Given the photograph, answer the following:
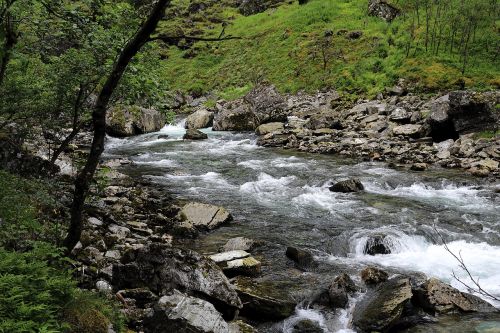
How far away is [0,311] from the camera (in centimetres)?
434

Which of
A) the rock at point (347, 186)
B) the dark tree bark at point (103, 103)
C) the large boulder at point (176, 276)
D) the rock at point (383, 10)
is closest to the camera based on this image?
the dark tree bark at point (103, 103)

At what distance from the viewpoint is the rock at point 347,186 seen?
17.8 metres

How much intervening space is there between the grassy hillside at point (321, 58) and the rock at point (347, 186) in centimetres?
1657

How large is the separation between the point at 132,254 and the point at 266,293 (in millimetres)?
2975

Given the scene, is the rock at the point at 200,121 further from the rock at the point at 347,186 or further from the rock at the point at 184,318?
the rock at the point at 184,318

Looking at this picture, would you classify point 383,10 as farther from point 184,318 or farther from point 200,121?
point 184,318

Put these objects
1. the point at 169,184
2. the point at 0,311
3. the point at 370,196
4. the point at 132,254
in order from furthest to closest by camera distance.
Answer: the point at 169,184 < the point at 370,196 < the point at 132,254 < the point at 0,311

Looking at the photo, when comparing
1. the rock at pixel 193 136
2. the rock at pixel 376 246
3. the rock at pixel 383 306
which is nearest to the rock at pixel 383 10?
the rock at pixel 193 136

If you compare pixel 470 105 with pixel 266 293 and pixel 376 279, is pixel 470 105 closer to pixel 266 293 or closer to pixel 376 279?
pixel 376 279

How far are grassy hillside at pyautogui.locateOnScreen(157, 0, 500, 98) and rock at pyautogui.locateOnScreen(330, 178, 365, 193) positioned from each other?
16569 mm

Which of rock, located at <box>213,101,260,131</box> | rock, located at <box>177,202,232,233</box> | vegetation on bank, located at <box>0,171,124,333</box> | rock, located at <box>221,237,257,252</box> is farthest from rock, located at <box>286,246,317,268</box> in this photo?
rock, located at <box>213,101,260,131</box>

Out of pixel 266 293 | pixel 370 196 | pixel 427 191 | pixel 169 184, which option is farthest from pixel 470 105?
pixel 266 293

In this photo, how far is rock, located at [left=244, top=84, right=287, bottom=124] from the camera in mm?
35031

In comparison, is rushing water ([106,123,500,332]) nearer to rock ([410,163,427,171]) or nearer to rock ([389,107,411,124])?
rock ([410,163,427,171])
